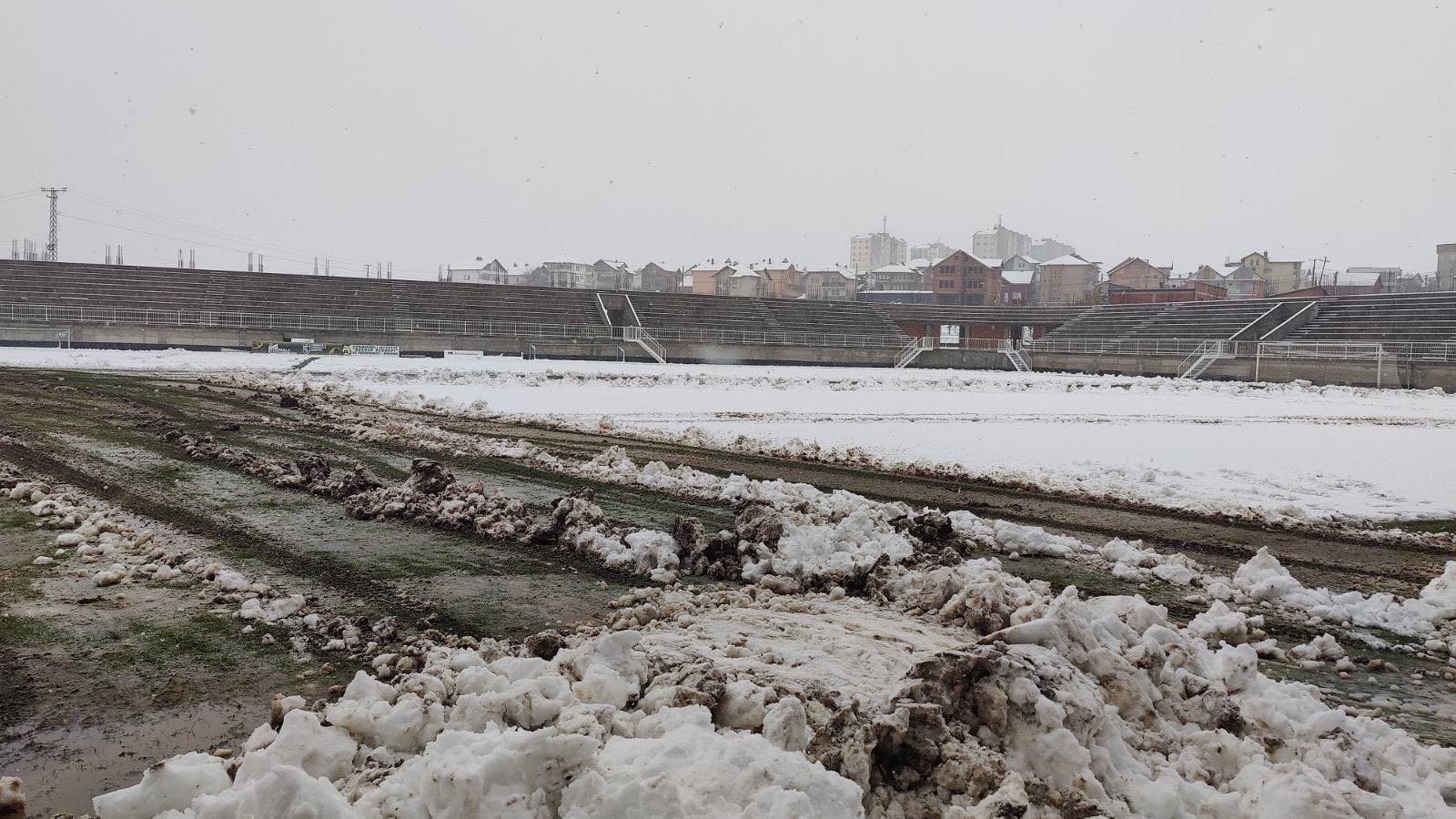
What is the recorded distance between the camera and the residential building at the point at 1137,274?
8700cm

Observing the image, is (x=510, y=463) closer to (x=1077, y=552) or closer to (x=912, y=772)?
(x=1077, y=552)

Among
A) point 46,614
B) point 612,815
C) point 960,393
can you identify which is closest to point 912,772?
point 612,815

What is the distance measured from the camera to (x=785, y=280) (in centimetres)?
10319

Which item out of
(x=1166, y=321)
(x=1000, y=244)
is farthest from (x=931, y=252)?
(x=1166, y=321)

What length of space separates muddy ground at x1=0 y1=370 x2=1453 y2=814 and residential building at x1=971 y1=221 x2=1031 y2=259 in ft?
482

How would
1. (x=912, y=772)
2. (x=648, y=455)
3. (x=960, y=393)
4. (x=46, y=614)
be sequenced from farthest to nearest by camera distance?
1. (x=960, y=393)
2. (x=648, y=455)
3. (x=46, y=614)
4. (x=912, y=772)

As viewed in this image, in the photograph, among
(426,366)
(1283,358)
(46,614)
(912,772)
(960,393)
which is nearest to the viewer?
(912,772)

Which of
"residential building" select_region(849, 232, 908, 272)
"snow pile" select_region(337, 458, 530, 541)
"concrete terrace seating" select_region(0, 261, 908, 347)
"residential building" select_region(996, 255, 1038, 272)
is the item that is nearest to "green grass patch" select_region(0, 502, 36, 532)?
"snow pile" select_region(337, 458, 530, 541)

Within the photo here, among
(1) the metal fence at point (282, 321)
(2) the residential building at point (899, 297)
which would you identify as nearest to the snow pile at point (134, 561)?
(1) the metal fence at point (282, 321)

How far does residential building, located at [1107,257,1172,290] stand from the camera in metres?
87.0

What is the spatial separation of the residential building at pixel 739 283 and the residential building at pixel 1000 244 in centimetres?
6536

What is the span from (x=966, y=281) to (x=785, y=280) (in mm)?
23558

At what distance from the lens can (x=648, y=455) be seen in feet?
40.9

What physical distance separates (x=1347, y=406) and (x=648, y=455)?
2301 centimetres
